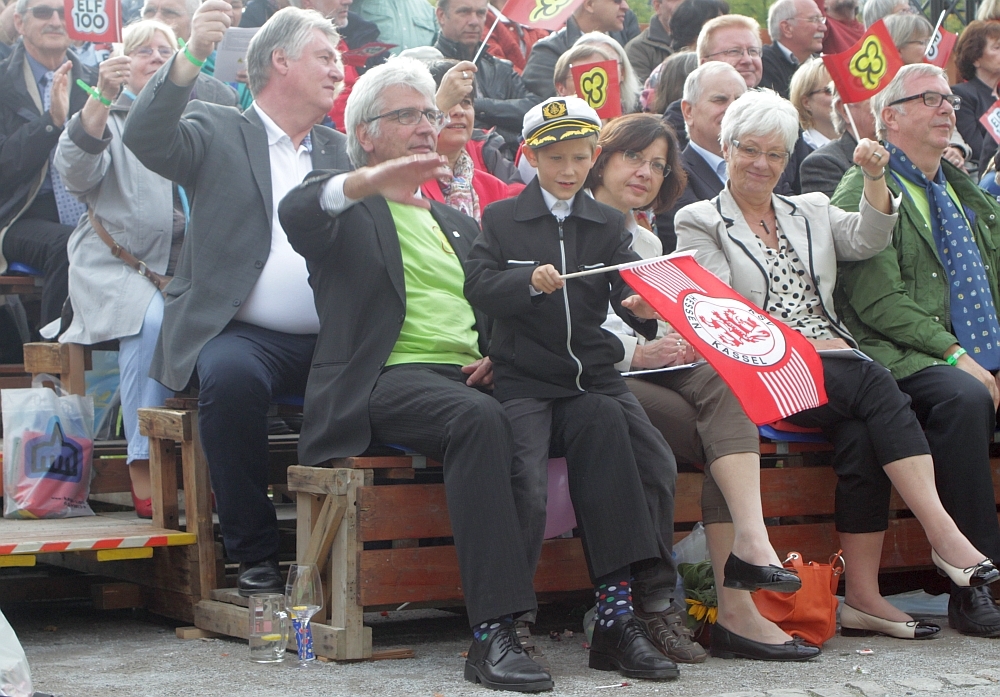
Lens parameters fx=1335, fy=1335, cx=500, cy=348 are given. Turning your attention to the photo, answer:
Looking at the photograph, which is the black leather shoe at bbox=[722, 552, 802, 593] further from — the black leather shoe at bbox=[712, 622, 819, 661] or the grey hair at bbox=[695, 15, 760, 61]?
the grey hair at bbox=[695, 15, 760, 61]

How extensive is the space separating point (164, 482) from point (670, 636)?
1937 mm

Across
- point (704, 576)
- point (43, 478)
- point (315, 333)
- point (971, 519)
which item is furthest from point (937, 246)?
point (43, 478)

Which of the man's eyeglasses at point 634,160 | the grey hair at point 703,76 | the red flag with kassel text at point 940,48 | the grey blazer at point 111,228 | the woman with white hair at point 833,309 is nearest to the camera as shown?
the woman with white hair at point 833,309

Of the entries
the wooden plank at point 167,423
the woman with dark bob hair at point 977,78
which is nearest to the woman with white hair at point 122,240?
the wooden plank at point 167,423

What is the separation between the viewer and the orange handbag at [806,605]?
445 cm

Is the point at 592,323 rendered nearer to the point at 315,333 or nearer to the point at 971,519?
the point at 315,333

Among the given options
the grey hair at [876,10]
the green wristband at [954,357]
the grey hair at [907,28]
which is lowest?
the green wristband at [954,357]

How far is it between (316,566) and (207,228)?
1.28m

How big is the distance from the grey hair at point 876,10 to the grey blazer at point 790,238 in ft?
16.0

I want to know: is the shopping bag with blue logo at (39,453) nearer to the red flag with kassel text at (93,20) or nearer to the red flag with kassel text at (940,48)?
the red flag with kassel text at (93,20)

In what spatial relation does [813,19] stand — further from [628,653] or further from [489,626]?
[489,626]

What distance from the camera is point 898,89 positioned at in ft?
18.2

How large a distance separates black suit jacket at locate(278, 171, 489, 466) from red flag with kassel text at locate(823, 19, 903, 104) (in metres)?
2.31

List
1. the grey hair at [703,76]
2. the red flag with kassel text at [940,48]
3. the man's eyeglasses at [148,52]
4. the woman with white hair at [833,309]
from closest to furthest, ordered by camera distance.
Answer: the woman with white hair at [833,309] → the man's eyeglasses at [148,52] → the grey hair at [703,76] → the red flag with kassel text at [940,48]
